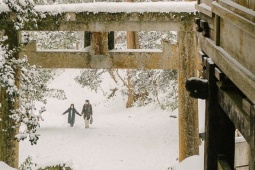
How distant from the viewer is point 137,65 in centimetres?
870

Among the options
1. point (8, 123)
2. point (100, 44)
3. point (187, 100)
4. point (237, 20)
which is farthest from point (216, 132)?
point (8, 123)

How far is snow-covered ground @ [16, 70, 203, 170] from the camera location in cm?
1234

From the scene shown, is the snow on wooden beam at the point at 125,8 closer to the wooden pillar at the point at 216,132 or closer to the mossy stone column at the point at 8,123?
the mossy stone column at the point at 8,123

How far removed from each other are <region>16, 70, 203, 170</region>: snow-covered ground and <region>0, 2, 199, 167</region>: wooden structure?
0.97 metres

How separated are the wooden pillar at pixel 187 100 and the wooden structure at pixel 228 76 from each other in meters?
2.63

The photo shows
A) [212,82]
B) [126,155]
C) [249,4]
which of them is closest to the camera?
[249,4]

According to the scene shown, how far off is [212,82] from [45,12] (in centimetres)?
457

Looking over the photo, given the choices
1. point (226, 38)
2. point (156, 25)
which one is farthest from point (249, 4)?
point (156, 25)

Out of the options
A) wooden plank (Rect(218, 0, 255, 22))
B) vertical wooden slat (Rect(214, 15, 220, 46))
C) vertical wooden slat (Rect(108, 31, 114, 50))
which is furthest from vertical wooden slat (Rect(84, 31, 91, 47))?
wooden plank (Rect(218, 0, 255, 22))

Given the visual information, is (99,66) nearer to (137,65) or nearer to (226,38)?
(137,65)

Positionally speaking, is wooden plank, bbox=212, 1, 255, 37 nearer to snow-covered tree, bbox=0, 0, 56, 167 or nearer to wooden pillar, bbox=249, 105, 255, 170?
wooden pillar, bbox=249, 105, 255, 170

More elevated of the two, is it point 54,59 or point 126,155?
point 54,59

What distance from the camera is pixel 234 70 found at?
3371 mm

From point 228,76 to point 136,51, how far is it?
4980 mm
